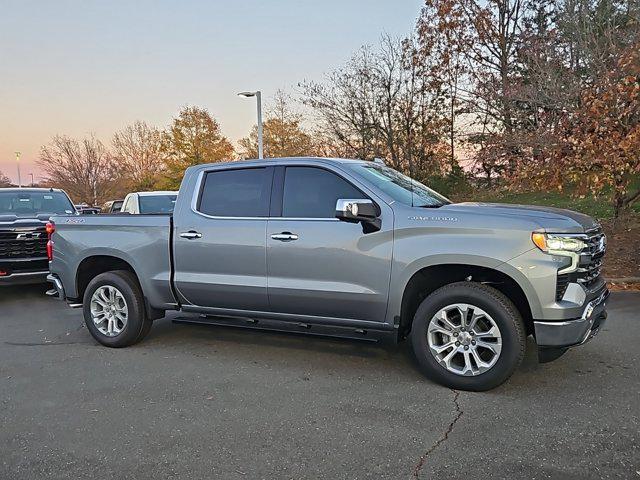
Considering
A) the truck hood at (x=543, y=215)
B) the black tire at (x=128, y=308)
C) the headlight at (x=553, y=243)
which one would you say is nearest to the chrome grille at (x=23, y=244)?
the black tire at (x=128, y=308)

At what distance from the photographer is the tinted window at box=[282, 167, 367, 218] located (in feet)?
15.0

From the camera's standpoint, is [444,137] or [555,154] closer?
[555,154]

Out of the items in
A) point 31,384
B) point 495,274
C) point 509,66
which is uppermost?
point 509,66

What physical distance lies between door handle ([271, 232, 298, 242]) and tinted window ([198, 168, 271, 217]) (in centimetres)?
27

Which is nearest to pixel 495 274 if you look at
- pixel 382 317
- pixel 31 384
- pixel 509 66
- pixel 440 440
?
pixel 382 317

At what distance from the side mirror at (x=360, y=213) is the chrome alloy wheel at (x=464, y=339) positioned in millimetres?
884

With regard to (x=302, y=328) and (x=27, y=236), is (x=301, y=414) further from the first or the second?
(x=27, y=236)

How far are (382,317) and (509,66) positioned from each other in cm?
1707

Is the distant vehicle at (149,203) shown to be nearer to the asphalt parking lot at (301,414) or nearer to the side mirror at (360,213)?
the asphalt parking lot at (301,414)

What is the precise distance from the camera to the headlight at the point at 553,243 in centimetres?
379

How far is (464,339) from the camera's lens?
13.4 ft

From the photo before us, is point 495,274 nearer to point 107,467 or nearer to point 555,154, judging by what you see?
point 107,467

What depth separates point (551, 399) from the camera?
391 cm

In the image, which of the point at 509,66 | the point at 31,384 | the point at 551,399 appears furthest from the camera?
the point at 509,66
